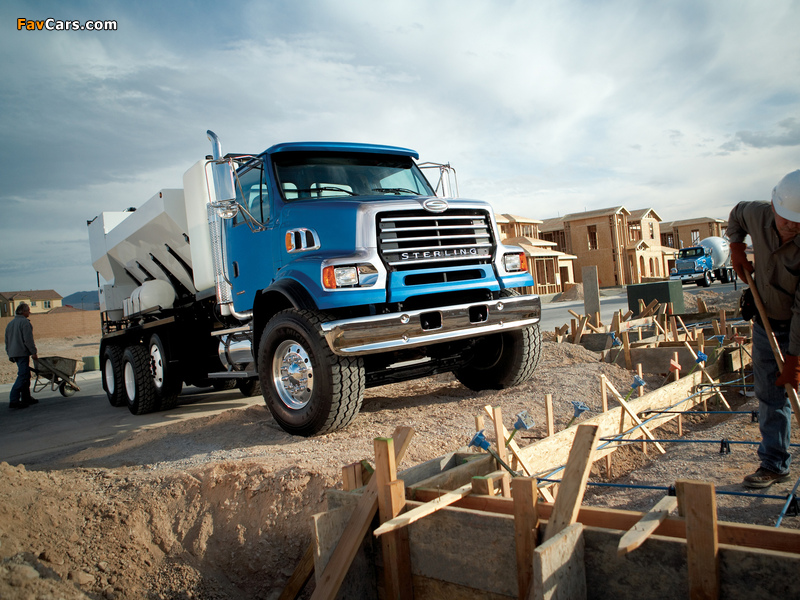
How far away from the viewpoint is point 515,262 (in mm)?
6531

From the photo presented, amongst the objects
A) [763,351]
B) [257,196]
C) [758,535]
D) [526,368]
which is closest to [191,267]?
[257,196]

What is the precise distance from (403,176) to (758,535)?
5.49 meters

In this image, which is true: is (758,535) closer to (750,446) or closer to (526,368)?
(750,446)

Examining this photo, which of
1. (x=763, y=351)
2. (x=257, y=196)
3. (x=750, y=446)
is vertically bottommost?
(x=750, y=446)

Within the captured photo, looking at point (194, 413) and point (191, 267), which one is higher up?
point (191, 267)

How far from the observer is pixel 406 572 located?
335 cm

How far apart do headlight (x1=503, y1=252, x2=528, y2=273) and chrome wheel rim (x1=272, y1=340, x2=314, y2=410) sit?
7.83 ft

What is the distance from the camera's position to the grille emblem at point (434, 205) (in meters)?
5.82

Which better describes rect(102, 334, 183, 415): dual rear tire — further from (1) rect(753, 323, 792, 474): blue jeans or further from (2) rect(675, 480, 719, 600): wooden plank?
(2) rect(675, 480, 719, 600): wooden plank

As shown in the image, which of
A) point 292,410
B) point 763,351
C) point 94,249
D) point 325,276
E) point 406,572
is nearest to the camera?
point 406,572

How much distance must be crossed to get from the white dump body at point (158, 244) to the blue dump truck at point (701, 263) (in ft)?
121

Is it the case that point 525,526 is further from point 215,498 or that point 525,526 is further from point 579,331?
point 579,331

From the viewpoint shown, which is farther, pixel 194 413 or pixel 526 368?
pixel 194 413

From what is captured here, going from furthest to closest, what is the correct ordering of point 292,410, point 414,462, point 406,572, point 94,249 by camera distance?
point 94,249 → point 292,410 → point 414,462 → point 406,572
